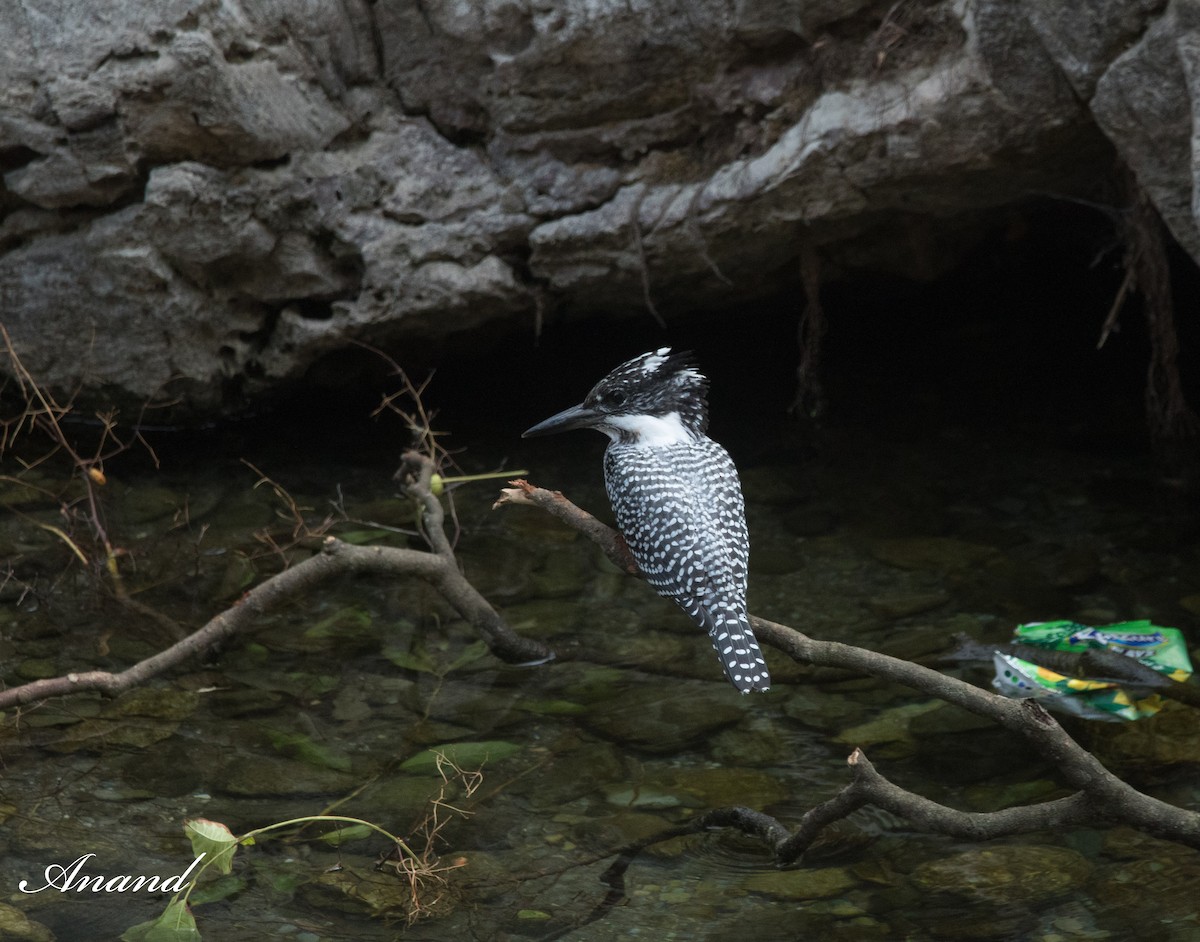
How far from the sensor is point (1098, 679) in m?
4.21

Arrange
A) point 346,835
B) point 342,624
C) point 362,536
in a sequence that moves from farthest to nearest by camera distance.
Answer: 1. point 362,536
2. point 342,624
3. point 346,835

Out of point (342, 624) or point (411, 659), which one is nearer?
point (411, 659)

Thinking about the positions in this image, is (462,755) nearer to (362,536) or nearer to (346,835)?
(346,835)

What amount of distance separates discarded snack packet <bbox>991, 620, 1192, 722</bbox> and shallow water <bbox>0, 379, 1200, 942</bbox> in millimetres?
113

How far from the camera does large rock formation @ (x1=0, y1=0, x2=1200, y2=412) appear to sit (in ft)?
15.2

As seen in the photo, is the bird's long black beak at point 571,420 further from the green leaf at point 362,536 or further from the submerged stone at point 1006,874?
the green leaf at point 362,536

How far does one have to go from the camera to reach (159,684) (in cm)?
431

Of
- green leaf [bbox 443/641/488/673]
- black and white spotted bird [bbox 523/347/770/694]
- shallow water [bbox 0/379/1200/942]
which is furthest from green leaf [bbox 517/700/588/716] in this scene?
black and white spotted bird [bbox 523/347/770/694]

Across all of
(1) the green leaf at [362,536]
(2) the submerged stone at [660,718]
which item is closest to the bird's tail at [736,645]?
(2) the submerged stone at [660,718]

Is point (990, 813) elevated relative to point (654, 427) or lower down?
lower down

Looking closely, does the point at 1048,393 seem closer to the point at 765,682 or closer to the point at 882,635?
the point at 882,635

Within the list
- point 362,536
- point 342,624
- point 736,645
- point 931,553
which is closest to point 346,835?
point 736,645

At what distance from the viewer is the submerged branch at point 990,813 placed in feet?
9.24

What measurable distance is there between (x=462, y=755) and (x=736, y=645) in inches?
44.9
